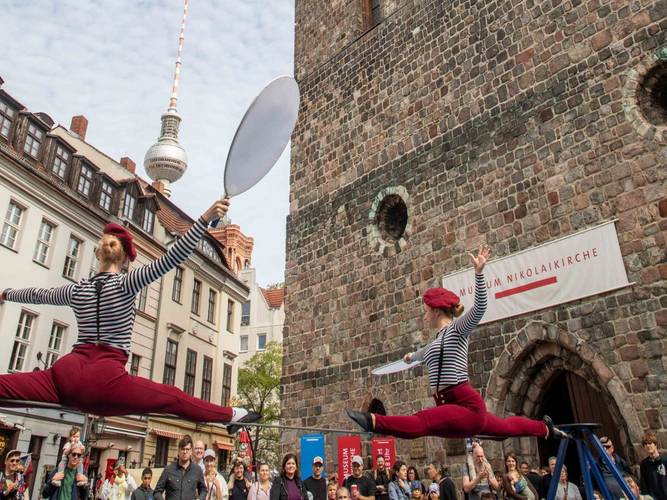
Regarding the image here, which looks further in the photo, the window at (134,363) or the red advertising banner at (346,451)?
the window at (134,363)

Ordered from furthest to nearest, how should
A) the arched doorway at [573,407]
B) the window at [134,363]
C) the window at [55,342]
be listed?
the window at [134,363] < the window at [55,342] < the arched doorway at [573,407]

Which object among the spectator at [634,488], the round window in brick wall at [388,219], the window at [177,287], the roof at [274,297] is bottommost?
the spectator at [634,488]

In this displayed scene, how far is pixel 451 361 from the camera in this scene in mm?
4422

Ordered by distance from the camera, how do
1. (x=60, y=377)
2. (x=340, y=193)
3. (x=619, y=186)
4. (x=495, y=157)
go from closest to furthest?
1. (x=60, y=377)
2. (x=619, y=186)
3. (x=495, y=157)
4. (x=340, y=193)

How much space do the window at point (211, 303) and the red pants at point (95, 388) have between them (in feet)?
84.4

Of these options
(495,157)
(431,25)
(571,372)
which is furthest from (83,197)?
(571,372)

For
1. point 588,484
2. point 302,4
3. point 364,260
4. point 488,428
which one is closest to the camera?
point 488,428

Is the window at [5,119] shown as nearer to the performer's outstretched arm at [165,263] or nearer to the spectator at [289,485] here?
the spectator at [289,485]

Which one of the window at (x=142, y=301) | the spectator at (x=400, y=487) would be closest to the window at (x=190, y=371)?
the window at (x=142, y=301)

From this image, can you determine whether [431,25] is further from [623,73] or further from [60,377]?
[60,377]

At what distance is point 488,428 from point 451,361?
0.53 metres

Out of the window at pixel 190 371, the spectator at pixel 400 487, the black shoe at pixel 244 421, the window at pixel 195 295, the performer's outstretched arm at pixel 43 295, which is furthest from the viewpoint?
the window at pixel 195 295

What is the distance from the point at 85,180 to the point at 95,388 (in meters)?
20.6

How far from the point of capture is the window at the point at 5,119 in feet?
59.7
